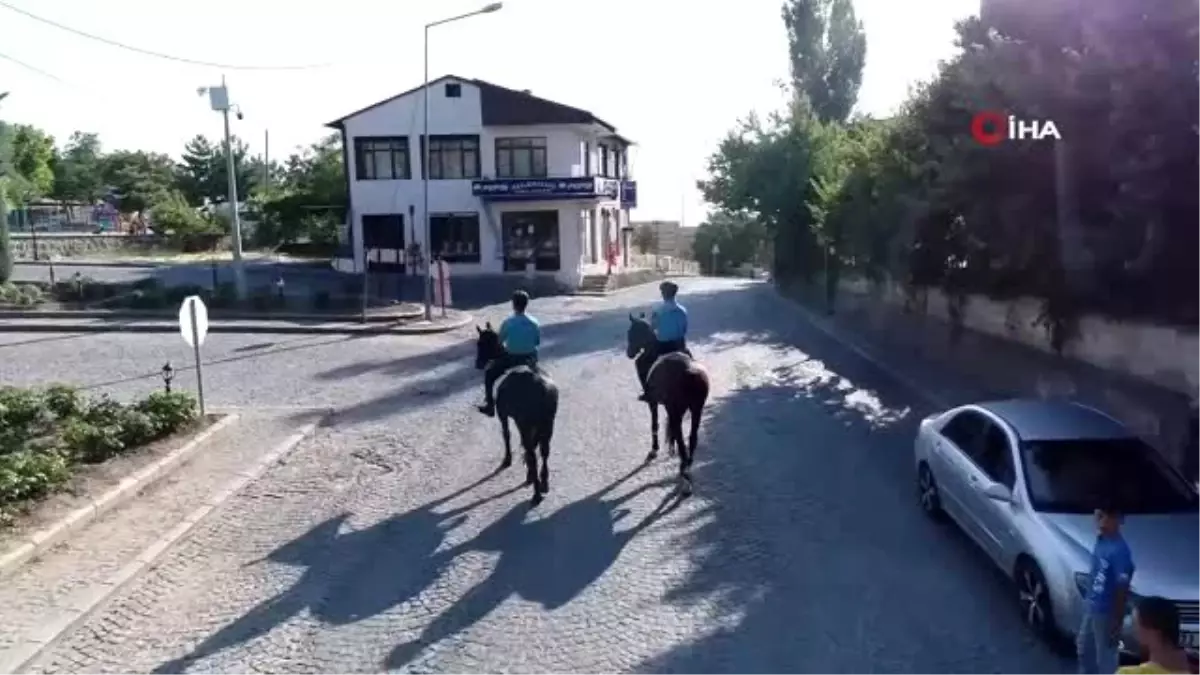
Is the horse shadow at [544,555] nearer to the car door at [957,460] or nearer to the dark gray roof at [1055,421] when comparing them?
the car door at [957,460]

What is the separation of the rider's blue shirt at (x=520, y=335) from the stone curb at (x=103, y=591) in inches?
142

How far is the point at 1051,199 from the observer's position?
15391 millimetres

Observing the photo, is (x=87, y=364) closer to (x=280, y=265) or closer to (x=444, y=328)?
(x=444, y=328)

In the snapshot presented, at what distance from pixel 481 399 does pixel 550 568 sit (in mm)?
8533

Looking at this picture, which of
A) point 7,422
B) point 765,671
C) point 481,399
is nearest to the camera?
point 765,671

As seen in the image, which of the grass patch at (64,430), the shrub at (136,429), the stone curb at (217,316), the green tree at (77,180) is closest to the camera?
the grass patch at (64,430)

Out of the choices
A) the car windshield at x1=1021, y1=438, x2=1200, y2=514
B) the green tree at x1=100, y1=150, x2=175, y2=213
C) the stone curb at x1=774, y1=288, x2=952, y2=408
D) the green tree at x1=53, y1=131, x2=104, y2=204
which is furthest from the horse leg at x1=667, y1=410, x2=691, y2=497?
the green tree at x1=53, y1=131, x2=104, y2=204

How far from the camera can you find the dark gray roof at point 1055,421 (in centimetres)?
859

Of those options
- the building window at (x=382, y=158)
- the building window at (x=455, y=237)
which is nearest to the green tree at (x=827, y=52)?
the building window at (x=455, y=237)

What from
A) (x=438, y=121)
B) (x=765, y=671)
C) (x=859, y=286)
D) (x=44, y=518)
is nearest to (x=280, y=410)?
(x=44, y=518)

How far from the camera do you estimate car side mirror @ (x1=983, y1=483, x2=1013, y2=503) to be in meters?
7.91

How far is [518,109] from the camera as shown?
44281 millimetres

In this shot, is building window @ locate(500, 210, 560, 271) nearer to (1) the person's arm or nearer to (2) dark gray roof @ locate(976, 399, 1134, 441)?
(2) dark gray roof @ locate(976, 399, 1134, 441)

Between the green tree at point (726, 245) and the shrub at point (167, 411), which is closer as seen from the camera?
the shrub at point (167, 411)
